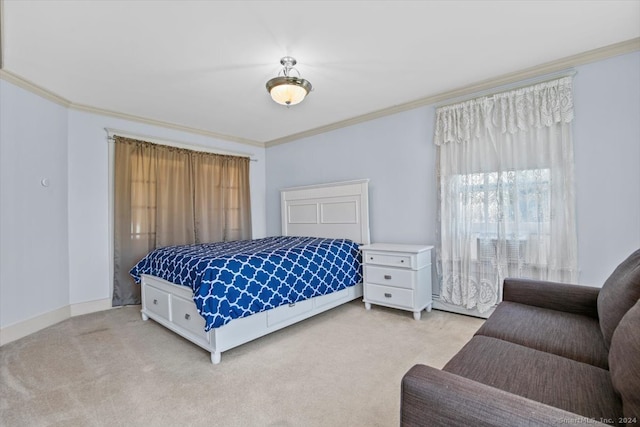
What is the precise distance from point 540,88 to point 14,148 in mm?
4950

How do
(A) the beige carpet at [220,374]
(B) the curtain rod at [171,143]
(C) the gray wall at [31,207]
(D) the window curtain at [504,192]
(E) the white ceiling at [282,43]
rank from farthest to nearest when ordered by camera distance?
(B) the curtain rod at [171,143] → (C) the gray wall at [31,207] → (D) the window curtain at [504,192] → (E) the white ceiling at [282,43] → (A) the beige carpet at [220,374]

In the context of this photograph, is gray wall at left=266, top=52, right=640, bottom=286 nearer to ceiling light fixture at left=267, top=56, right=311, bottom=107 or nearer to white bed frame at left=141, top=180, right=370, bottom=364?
white bed frame at left=141, top=180, right=370, bottom=364

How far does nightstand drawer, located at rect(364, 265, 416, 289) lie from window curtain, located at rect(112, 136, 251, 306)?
7.92 feet

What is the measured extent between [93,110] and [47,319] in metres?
2.38

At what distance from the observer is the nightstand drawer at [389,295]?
3078mm

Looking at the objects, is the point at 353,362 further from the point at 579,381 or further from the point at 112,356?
the point at 112,356

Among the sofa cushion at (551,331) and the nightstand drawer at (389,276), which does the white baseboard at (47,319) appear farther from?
the sofa cushion at (551,331)

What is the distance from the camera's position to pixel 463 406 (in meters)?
0.83

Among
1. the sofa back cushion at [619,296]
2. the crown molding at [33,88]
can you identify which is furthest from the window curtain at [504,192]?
the crown molding at [33,88]

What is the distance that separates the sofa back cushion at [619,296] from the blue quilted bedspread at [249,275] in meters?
2.10

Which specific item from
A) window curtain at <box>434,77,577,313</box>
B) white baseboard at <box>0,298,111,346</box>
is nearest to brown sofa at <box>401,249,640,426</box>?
window curtain at <box>434,77,577,313</box>

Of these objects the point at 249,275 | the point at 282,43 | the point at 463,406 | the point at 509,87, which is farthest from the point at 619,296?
the point at 282,43

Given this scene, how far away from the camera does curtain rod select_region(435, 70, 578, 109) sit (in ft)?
8.65

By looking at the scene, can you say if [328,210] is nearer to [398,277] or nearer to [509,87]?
[398,277]
